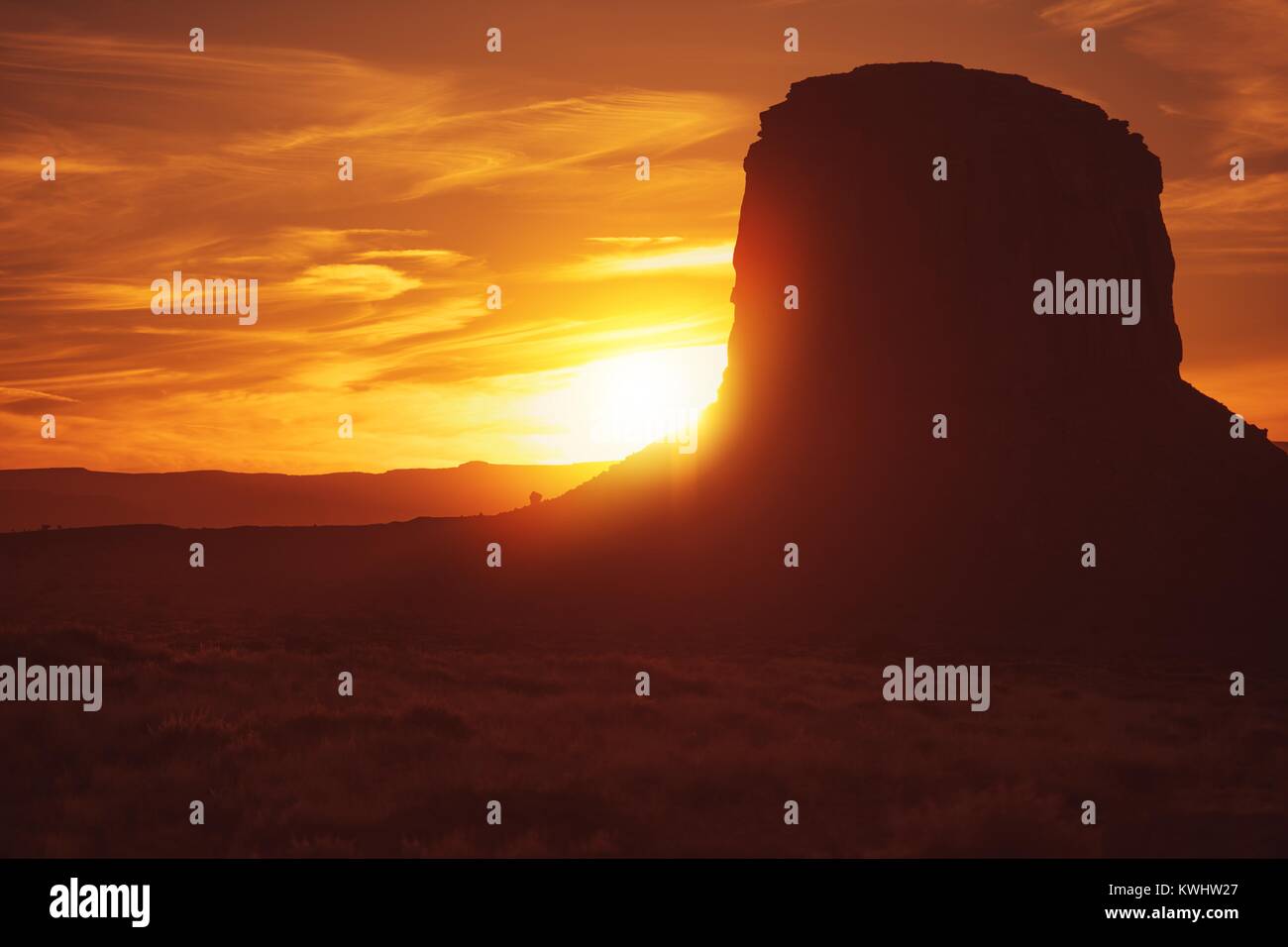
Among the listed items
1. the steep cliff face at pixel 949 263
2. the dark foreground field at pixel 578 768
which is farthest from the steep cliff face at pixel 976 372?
the dark foreground field at pixel 578 768

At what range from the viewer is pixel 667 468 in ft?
187

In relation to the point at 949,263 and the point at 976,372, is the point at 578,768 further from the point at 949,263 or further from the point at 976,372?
the point at 949,263

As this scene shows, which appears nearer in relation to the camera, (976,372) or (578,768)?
(578,768)

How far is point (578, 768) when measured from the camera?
48.3 ft

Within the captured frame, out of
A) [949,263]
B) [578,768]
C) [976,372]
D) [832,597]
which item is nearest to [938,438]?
[976,372]

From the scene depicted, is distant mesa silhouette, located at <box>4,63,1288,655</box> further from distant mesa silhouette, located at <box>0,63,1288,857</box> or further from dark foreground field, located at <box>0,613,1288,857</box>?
dark foreground field, located at <box>0,613,1288,857</box>

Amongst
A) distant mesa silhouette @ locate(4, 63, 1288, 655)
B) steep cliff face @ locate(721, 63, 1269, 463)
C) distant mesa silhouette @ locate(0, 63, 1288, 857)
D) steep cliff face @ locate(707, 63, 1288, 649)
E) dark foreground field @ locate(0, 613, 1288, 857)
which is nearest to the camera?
dark foreground field @ locate(0, 613, 1288, 857)

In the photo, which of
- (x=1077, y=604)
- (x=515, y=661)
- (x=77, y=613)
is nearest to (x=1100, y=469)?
(x=1077, y=604)

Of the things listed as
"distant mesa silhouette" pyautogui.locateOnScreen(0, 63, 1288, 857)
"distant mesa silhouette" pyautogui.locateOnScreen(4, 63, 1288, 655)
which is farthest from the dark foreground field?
"distant mesa silhouette" pyautogui.locateOnScreen(4, 63, 1288, 655)

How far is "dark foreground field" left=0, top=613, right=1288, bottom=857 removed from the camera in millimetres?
12047

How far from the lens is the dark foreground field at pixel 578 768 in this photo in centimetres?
1205

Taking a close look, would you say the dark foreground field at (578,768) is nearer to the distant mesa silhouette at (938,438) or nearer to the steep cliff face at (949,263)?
the distant mesa silhouette at (938,438)
